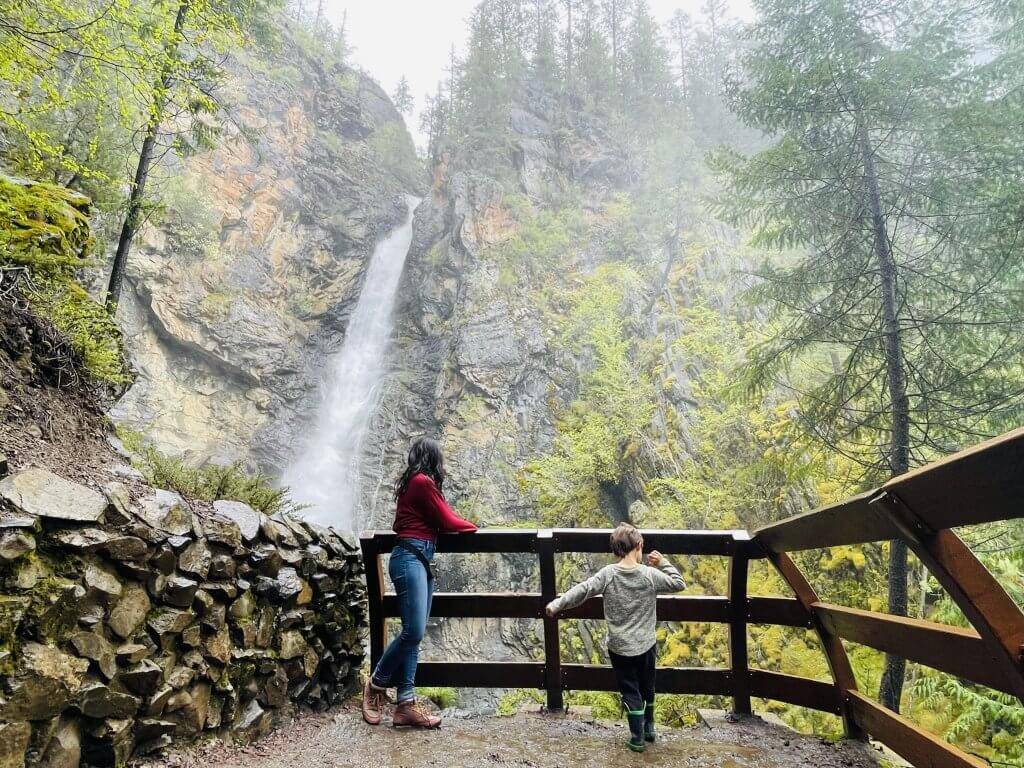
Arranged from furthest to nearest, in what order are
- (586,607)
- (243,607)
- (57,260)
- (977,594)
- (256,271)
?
1. (256,271)
2. (57,260)
3. (586,607)
4. (243,607)
5. (977,594)

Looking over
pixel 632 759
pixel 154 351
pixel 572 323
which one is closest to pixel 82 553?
pixel 632 759

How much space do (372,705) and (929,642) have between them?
333 cm

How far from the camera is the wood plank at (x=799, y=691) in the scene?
3.15 meters

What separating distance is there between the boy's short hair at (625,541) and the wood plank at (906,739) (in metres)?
1.45

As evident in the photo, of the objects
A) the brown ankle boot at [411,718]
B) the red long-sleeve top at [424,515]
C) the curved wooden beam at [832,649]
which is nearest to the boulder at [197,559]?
the red long-sleeve top at [424,515]

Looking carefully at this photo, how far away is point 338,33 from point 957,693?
54761 millimetres

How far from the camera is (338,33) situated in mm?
44125

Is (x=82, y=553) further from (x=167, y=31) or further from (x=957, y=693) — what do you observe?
(x=957, y=693)

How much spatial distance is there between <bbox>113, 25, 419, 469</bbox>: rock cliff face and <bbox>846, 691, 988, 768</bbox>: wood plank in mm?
15923

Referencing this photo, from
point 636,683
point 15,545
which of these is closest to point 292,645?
point 15,545

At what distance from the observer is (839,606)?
3006 millimetres

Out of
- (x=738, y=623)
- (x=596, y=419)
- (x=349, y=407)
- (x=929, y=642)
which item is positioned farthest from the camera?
(x=349, y=407)

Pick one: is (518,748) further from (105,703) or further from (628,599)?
(105,703)

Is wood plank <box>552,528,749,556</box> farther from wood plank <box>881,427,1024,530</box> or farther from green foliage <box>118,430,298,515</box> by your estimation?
green foliage <box>118,430,298,515</box>
